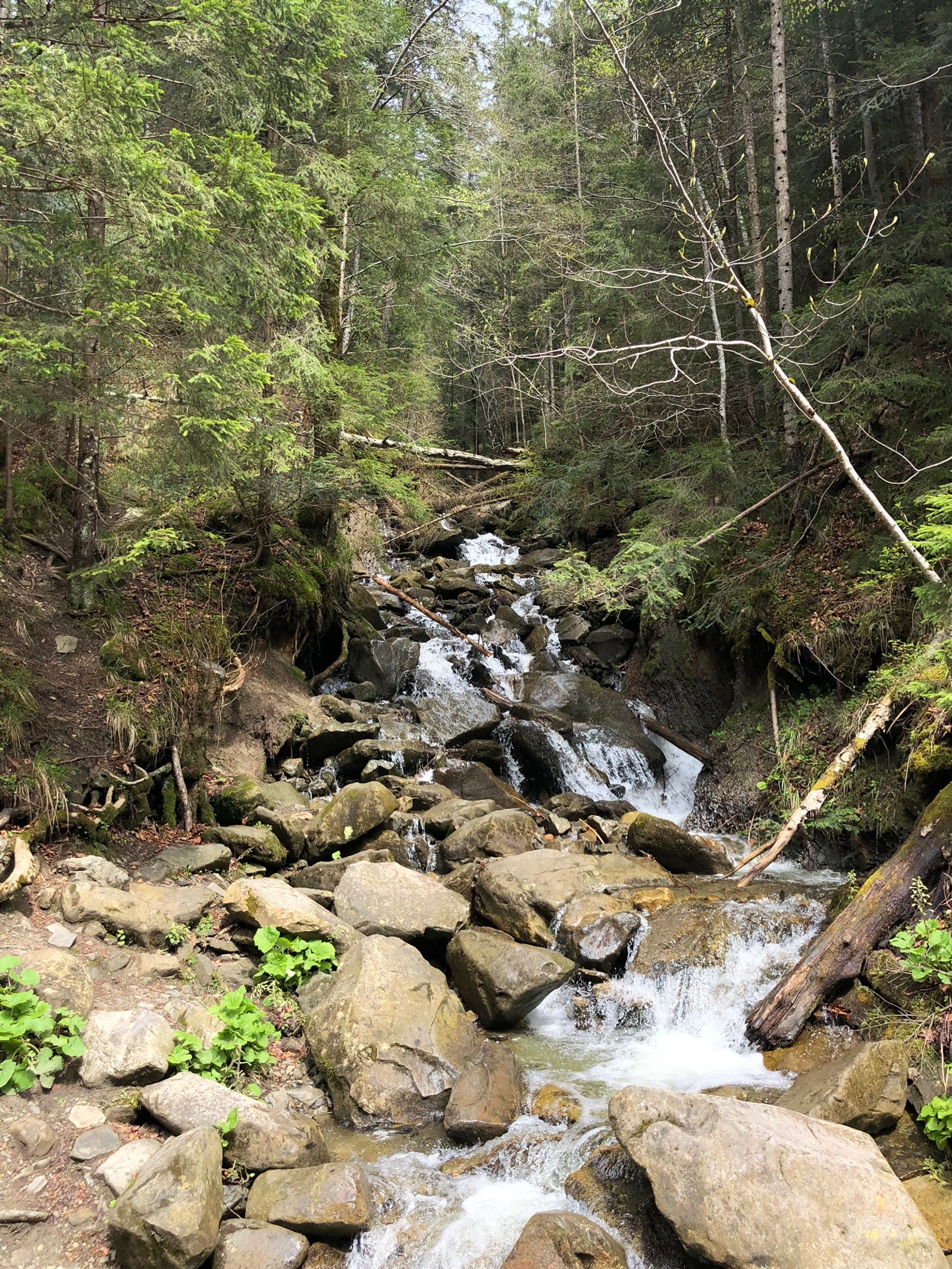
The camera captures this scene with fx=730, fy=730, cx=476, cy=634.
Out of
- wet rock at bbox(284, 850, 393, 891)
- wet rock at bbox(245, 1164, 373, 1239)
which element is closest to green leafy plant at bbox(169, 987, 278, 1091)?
wet rock at bbox(245, 1164, 373, 1239)

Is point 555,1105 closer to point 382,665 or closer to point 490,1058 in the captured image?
point 490,1058

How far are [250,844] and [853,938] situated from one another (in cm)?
581

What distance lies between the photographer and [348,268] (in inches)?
669

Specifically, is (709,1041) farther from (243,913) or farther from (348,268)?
(348,268)

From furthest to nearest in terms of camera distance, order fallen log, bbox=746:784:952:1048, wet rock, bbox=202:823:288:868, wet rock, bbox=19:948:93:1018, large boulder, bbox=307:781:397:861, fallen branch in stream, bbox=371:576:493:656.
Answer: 1. fallen branch in stream, bbox=371:576:493:656
2. large boulder, bbox=307:781:397:861
3. wet rock, bbox=202:823:288:868
4. fallen log, bbox=746:784:952:1048
5. wet rock, bbox=19:948:93:1018

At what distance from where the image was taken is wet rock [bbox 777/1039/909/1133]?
14.0ft

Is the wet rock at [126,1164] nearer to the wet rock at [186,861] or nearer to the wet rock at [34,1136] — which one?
the wet rock at [34,1136]

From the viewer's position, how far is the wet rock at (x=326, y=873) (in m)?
7.56

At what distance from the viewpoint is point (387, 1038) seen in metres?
5.29

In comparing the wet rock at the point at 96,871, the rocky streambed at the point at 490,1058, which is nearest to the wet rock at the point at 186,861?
the rocky streambed at the point at 490,1058

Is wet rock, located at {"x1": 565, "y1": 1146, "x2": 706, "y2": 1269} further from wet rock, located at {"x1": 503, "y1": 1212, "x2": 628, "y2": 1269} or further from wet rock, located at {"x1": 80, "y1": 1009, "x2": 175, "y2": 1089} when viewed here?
wet rock, located at {"x1": 80, "y1": 1009, "x2": 175, "y2": 1089}

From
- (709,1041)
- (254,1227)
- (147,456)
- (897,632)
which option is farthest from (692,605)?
(254,1227)

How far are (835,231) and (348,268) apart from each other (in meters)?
10.3

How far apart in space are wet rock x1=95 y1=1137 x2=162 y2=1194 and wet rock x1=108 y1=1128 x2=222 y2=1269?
0.12 m
